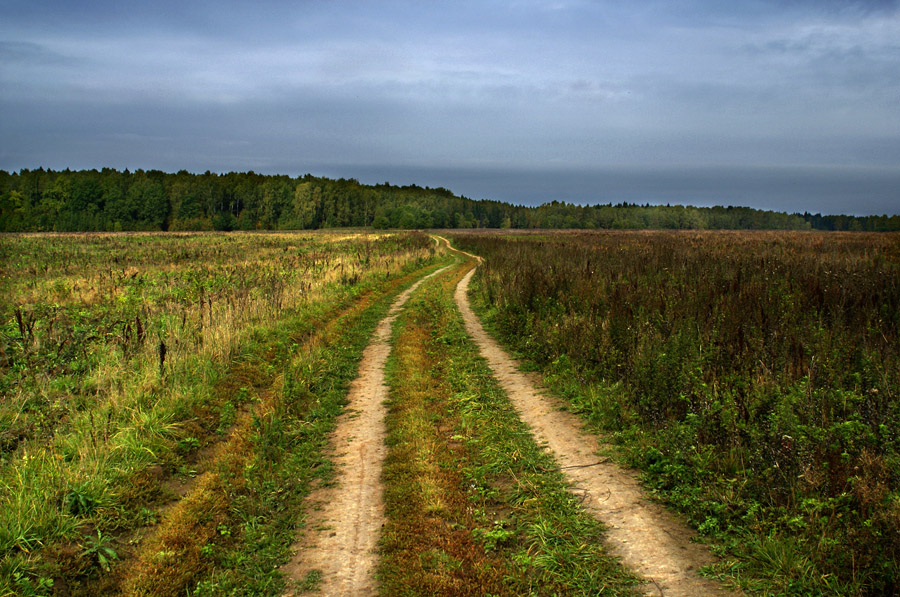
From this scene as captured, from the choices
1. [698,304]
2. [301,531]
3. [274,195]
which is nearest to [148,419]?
[301,531]

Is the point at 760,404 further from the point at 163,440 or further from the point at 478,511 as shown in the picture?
the point at 163,440

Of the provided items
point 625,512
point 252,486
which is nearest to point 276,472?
point 252,486

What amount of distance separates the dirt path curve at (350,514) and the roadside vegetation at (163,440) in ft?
0.74

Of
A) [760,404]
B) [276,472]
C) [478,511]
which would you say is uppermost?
[760,404]

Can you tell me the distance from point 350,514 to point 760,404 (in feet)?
15.2

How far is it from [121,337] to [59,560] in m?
6.39

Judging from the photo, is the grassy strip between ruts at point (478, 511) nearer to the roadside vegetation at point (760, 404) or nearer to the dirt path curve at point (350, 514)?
the dirt path curve at point (350, 514)

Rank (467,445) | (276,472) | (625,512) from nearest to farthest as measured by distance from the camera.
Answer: (625,512)
(276,472)
(467,445)

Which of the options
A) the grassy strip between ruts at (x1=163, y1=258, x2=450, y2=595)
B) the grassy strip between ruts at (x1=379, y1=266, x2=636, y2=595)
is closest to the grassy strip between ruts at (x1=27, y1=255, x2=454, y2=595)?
the grassy strip between ruts at (x1=163, y1=258, x2=450, y2=595)

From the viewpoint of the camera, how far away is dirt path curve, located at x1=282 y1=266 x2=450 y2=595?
3.94 m

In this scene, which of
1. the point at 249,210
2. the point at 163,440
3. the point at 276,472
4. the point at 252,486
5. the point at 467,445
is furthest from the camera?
the point at 249,210

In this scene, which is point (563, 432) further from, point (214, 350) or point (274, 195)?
point (274, 195)

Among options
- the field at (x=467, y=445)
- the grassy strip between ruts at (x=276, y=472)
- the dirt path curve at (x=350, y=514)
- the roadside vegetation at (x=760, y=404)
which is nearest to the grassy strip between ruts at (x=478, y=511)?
the field at (x=467, y=445)

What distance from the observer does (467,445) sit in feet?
21.0
